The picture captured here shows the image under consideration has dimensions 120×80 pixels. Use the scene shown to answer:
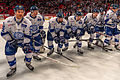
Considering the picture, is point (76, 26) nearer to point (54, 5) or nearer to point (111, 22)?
point (111, 22)

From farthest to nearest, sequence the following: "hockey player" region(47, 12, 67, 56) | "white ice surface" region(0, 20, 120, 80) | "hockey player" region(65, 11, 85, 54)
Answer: "hockey player" region(65, 11, 85, 54)
"hockey player" region(47, 12, 67, 56)
"white ice surface" region(0, 20, 120, 80)

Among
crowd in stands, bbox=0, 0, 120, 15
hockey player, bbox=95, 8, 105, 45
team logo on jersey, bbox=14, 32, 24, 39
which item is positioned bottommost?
team logo on jersey, bbox=14, 32, 24, 39

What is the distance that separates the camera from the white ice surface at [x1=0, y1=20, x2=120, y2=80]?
334cm

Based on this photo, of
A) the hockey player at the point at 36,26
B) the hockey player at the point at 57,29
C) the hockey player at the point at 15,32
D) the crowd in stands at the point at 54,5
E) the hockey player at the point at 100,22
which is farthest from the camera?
the crowd in stands at the point at 54,5

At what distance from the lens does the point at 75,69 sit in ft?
12.3

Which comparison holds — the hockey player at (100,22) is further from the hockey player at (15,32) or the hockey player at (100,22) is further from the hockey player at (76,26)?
the hockey player at (15,32)

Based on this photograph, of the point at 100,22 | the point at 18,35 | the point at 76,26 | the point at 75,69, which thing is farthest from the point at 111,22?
the point at 18,35

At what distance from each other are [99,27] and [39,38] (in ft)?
8.30

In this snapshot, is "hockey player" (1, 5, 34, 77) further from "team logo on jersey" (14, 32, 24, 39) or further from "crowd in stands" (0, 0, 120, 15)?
"crowd in stands" (0, 0, 120, 15)

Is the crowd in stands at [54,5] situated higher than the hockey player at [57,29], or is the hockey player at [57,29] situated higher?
the crowd in stands at [54,5]

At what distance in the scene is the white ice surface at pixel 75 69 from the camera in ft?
11.0

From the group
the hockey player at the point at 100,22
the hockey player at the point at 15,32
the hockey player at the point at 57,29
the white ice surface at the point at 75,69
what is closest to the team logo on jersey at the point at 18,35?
the hockey player at the point at 15,32

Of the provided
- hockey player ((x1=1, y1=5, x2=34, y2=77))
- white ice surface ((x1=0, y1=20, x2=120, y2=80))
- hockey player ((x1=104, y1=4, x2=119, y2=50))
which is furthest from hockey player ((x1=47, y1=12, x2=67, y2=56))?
hockey player ((x1=104, y1=4, x2=119, y2=50))

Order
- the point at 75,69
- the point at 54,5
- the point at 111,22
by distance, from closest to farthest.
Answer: the point at 75,69, the point at 111,22, the point at 54,5
